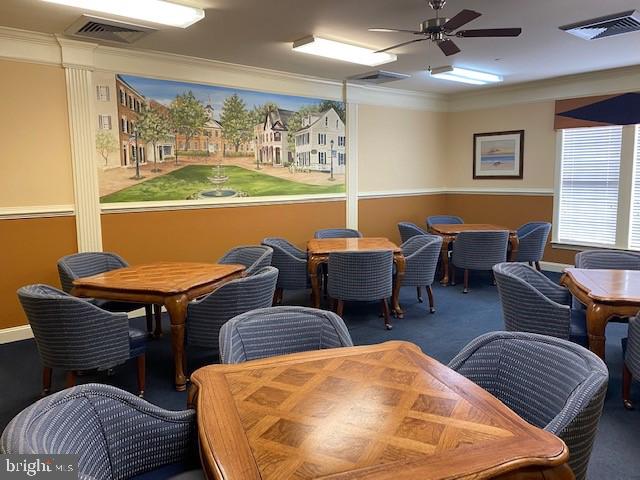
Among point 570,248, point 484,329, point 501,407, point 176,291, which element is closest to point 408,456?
point 501,407

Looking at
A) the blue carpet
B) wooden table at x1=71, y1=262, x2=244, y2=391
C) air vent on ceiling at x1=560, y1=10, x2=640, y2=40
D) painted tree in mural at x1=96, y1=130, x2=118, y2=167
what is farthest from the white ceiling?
the blue carpet

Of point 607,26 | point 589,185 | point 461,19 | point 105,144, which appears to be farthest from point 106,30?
point 589,185

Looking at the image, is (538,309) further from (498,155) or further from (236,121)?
(498,155)

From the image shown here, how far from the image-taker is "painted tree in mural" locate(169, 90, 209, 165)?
198 inches

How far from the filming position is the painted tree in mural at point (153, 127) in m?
4.82

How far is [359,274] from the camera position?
4246mm

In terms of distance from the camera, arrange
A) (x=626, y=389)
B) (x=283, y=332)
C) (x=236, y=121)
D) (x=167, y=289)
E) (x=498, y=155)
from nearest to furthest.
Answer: (x=283, y=332)
(x=626, y=389)
(x=167, y=289)
(x=236, y=121)
(x=498, y=155)

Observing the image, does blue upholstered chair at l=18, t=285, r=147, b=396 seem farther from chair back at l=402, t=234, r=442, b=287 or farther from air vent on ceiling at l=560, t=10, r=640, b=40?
air vent on ceiling at l=560, t=10, r=640, b=40

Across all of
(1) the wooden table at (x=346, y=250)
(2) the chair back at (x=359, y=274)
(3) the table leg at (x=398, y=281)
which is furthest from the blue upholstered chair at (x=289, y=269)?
(3) the table leg at (x=398, y=281)

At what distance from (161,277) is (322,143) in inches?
138

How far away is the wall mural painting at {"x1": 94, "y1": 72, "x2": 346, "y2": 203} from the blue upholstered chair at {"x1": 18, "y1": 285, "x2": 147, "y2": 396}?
2.11 meters

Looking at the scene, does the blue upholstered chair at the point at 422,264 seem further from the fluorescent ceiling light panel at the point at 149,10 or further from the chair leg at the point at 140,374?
the fluorescent ceiling light panel at the point at 149,10

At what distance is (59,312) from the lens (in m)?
2.69

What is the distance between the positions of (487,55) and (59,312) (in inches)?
184
